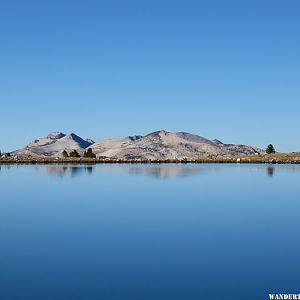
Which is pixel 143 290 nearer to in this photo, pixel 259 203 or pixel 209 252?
pixel 209 252

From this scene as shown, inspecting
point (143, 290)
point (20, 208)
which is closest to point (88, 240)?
point (143, 290)

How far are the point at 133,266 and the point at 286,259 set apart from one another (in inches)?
360

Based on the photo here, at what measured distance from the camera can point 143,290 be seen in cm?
2200

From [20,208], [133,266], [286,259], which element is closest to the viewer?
[133,266]

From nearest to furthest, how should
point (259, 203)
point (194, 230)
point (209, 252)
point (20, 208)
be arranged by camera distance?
point (209, 252), point (194, 230), point (20, 208), point (259, 203)

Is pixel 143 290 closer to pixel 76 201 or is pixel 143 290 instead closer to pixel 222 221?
pixel 222 221

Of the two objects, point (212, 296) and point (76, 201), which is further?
point (76, 201)

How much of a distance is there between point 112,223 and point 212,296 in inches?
844

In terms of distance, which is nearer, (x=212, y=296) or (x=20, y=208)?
(x=212, y=296)

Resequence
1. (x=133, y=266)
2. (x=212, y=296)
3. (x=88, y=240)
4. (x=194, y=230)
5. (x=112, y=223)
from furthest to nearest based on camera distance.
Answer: (x=112, y=223) < (x=194, y=230) < (x=88, y=240) < (x=133, y=266) < (x=212, y=296)

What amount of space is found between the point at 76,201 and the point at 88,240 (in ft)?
94.3

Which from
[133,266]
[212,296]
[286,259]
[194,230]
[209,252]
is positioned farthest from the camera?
[194,230]

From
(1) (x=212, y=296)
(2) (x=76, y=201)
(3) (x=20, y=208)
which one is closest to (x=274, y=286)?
(1) (x=212, y=296)

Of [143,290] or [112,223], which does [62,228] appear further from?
[143,290]
